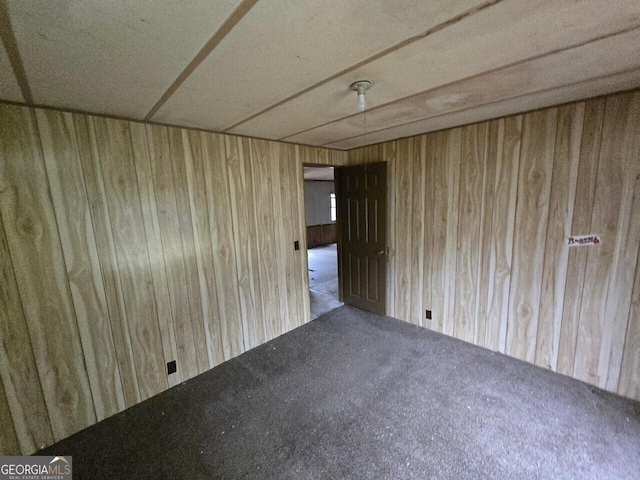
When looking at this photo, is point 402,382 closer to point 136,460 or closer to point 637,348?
point 637,348

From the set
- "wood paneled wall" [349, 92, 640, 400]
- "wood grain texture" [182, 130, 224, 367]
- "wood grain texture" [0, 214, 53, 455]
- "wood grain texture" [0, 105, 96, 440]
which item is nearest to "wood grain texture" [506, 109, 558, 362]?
"wood paneled wall" [349, 92, 640, 400]

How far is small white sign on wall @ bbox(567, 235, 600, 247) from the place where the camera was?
1950mm

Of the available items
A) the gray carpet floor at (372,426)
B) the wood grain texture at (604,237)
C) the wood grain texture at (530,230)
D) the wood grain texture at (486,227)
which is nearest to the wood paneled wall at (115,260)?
the gray carpet floor at (372,426)

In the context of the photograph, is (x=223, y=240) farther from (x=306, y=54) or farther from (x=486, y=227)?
(x=486, y=227)

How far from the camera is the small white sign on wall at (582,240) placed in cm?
195

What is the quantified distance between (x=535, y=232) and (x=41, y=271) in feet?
12.2

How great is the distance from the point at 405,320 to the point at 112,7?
11.4ft

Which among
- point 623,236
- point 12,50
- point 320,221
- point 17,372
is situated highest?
point 12,50

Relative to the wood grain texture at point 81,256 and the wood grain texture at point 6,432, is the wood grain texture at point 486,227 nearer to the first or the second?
the wood grain texture at point 81,256

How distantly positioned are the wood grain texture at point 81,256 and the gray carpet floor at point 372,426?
338 millimetres

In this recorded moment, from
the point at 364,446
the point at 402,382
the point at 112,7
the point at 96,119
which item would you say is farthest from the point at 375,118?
the point at 364,446

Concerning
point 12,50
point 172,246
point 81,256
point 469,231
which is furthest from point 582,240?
point 81,256

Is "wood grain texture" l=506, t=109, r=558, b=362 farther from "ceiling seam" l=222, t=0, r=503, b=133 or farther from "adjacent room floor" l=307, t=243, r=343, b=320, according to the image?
"adjacent room floor" l=307, t=243, r=343, b=320

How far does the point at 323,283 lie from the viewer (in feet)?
16.2
